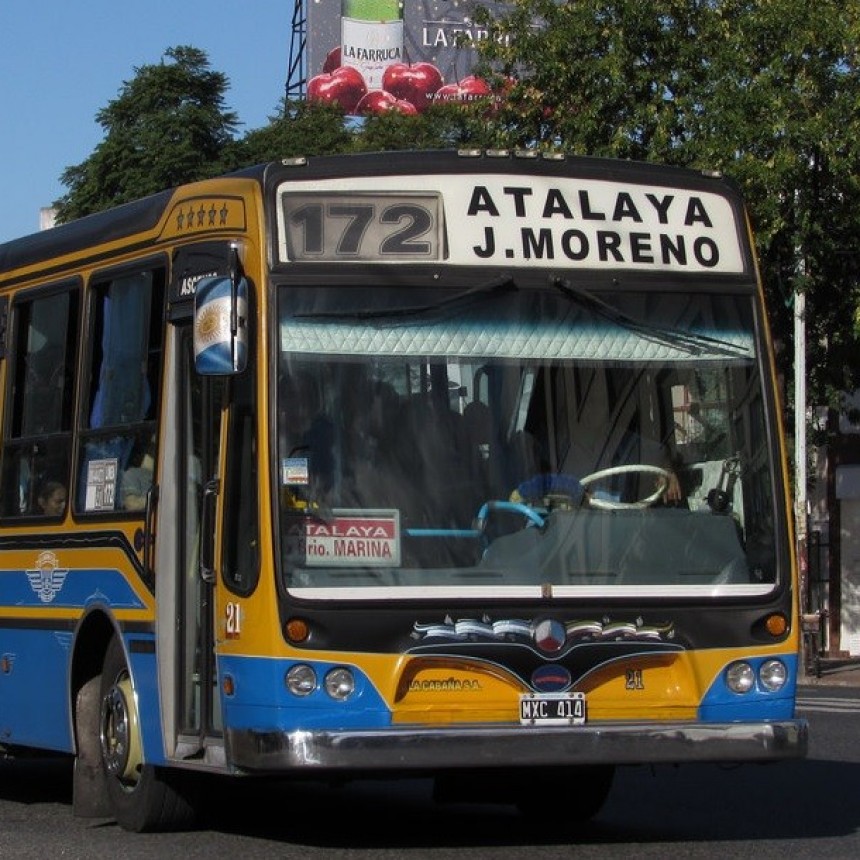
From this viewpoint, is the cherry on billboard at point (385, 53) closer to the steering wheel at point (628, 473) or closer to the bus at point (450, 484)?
the bus at point (450, 484)

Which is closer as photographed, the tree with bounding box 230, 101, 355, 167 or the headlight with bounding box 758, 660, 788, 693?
the headlight with bounding box 758, 660, 788, 693

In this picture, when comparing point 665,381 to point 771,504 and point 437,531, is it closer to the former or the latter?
point 771,504

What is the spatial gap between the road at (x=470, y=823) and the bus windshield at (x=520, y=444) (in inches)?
52.4

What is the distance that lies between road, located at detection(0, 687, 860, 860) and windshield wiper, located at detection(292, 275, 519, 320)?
2.31 meters

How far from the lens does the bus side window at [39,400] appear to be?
11.0 m

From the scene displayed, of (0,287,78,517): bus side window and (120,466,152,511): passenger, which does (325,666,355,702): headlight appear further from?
(0,287,78,517): bus side window

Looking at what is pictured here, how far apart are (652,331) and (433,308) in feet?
3.27

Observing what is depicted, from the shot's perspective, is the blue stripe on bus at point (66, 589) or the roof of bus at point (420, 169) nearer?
the roof of bus at point (420, 169)

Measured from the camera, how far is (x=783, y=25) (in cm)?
2875

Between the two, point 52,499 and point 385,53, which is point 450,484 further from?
point 385,53

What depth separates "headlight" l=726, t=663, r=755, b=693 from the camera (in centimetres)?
912

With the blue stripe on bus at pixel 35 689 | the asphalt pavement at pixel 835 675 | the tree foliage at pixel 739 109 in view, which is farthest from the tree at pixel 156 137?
the blue stripe on bus at pixel 35 689

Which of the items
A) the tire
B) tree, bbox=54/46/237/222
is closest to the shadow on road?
the tire

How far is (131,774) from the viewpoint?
10.1 meters
